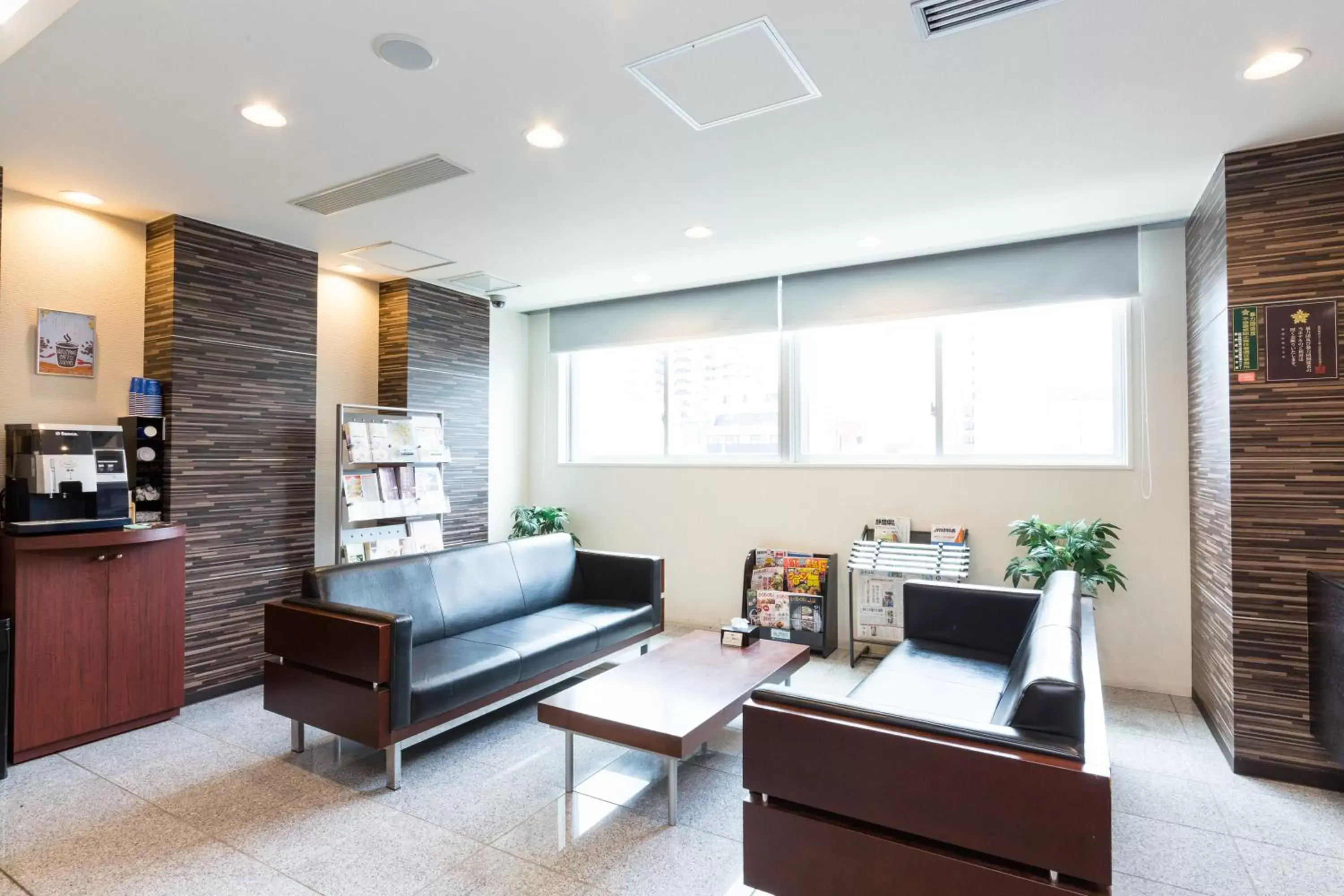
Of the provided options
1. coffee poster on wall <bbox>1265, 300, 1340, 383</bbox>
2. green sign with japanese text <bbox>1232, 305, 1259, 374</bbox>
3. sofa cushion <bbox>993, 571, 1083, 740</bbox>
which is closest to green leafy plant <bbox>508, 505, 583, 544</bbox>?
sofa cushion <bbox>993, 571, 1083, 740</bbox>

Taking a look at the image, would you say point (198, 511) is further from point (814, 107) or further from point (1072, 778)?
point (1072, 778)

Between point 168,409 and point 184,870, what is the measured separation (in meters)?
2.57

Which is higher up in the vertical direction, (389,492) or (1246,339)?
(1246,339)

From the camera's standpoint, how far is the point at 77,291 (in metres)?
3.75

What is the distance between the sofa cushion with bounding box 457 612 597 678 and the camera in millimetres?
3428

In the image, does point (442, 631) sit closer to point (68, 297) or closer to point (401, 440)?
point (401, 440)

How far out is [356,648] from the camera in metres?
2.81

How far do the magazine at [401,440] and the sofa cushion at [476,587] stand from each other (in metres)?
1.16

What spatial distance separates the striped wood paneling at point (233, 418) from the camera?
12.7ft

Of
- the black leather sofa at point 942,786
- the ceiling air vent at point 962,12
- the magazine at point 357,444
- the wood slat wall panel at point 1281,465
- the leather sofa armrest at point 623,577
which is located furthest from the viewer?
the magazine at point 357,444

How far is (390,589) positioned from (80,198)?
265 centimetres

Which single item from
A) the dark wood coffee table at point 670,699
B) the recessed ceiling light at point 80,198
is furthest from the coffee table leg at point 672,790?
the recessed ceiling light at point 80,198

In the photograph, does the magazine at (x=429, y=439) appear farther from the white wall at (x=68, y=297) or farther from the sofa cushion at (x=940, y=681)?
the sofa cushion at (x=940, y=681)

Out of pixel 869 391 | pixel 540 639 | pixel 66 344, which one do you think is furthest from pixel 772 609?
pixel 66 344
